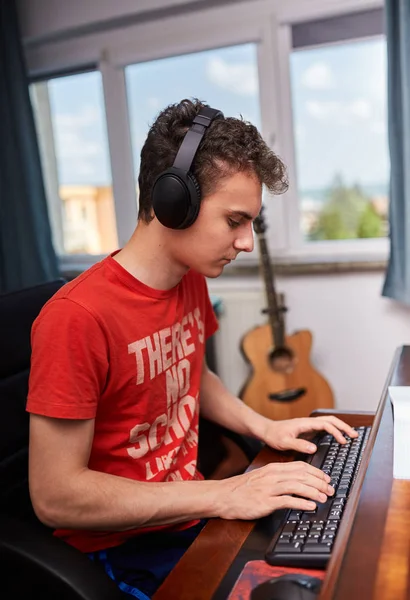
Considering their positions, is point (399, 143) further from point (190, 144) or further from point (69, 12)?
point (69, 12)

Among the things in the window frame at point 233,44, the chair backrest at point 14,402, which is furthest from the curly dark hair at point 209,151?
the window frame at point 233,44

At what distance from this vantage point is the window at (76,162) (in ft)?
10.1

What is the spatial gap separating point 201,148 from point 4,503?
689mm

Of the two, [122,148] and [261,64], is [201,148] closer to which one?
[261,64]

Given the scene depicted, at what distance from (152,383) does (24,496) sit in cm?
32

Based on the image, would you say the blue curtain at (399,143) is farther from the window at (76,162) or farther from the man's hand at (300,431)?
the window at (76,162)

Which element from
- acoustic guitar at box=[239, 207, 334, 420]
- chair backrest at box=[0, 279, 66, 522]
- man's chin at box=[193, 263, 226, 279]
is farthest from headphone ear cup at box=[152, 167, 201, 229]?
acoustic guitar at box=[239, 207, 334, 420]

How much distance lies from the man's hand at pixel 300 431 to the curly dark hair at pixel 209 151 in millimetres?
429

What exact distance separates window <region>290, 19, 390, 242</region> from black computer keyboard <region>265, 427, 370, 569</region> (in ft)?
6.08

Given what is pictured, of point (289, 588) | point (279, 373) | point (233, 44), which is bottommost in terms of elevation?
point (279, 373)

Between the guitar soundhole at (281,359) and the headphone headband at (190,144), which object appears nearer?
the headphone headband at (190,144)

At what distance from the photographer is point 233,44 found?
257 cm

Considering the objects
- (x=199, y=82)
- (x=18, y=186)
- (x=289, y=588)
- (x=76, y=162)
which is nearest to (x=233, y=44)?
(x=199, y=82)

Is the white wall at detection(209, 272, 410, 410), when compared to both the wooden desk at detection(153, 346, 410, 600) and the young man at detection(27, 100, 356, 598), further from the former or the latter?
the wooden desk at detection(153, 346, 410, 600)
